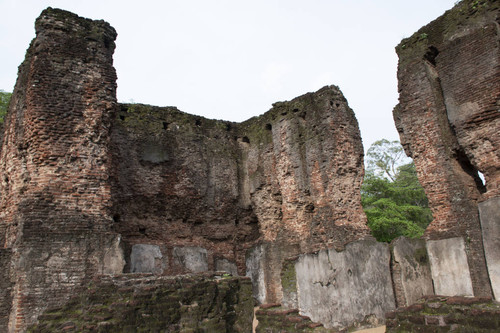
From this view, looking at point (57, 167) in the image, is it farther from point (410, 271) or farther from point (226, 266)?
point (410, 271)

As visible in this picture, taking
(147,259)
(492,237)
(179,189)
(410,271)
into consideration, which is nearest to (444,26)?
(492,237)

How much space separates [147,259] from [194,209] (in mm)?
2254

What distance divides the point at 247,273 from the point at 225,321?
273 inches

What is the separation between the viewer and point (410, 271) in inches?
366

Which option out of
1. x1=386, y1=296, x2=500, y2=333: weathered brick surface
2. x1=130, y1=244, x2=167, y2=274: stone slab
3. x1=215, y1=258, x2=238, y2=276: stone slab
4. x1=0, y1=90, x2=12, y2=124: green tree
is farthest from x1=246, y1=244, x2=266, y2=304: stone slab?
x1=0, y1=90, x2=12, y2=124: green tree

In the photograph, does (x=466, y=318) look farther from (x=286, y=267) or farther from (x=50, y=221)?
(x=50, y=221)

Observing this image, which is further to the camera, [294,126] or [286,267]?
[294,126]

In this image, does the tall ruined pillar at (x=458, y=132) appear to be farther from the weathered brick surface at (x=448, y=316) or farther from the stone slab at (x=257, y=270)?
the stone slab at (x=257, y=270)

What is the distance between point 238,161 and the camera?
1489cm

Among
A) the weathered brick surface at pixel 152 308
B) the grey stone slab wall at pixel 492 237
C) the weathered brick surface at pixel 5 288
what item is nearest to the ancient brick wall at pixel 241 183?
the weathered brick surface at pixel 5 288

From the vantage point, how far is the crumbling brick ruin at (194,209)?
23.1ft

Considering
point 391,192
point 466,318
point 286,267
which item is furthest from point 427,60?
point 391,192

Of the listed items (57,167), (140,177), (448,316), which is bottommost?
(448,316)

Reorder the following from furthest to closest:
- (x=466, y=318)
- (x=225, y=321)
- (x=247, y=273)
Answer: (x=247, y=273) → (x=225, y=321) → (x=466, y=318)
